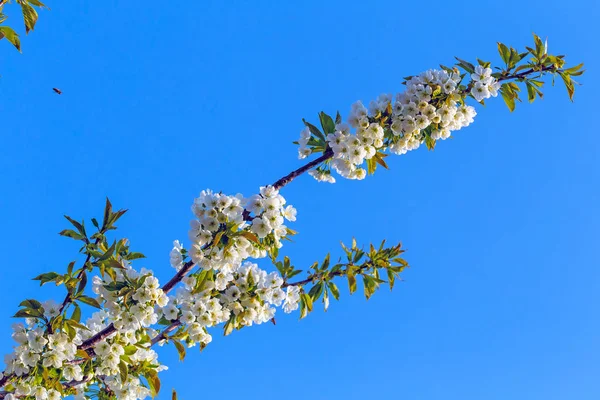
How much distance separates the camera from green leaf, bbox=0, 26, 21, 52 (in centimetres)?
460

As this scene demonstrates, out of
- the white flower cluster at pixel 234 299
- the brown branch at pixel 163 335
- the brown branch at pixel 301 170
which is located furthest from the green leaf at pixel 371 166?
the brown branch at pixel 163 335

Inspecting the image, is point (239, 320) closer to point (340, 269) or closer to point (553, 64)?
point (340, 269)

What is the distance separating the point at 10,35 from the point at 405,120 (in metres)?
3.25

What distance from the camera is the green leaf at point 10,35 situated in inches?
181

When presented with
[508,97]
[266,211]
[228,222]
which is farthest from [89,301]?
[508,97]

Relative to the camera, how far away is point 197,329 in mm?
4211

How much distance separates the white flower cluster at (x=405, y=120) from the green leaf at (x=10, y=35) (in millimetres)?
2456

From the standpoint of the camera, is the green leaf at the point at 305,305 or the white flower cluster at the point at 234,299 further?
the green leaf at the point at 305,305

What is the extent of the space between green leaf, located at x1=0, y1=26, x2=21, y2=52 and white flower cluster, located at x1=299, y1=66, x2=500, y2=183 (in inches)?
96.7

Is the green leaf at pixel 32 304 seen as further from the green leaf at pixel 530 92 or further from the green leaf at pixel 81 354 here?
the green leaf at pixel 530 92

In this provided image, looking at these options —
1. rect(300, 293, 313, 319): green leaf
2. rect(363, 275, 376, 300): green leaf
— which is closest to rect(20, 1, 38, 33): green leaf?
rect(300, 293, 313, 319): green leaf

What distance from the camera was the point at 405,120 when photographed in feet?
14.6

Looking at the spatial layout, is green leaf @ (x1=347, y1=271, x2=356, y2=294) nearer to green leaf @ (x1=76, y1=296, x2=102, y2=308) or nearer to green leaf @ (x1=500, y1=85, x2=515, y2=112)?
green leaf @ (x1=76, y1=296, x2=102, y2=308)

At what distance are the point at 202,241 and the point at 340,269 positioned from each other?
1.11 metres
